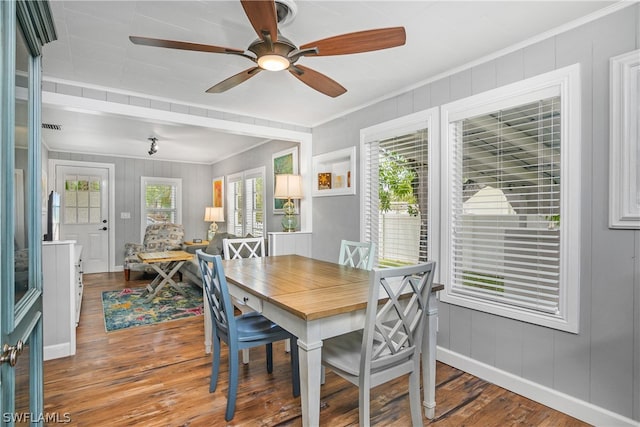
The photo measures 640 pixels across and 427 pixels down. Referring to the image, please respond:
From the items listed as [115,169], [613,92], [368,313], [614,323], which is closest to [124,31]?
[368,313]

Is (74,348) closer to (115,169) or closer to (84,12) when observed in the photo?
(84,12)

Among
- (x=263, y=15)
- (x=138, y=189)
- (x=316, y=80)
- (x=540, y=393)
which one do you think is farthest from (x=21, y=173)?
(x=138, y=189)

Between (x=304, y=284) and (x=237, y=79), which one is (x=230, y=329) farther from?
(x=237, y=79)

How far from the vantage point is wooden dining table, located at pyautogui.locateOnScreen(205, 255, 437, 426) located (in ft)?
5.01

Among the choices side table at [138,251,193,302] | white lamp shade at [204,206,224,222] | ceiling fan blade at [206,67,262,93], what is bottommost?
side table at [138,251,193,302]

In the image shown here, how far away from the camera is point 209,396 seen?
2.22 m

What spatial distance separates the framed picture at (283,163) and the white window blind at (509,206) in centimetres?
242

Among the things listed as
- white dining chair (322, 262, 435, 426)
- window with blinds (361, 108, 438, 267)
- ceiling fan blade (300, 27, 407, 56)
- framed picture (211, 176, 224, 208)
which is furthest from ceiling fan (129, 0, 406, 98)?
framed picture (211, 176, 224, 208)

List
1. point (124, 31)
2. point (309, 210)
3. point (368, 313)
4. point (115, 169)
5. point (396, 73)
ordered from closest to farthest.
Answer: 1. point (368, 313)
2. point (124, 31)
3. point (396, 73)
4. point (309, 210)
5. point (115, 169)

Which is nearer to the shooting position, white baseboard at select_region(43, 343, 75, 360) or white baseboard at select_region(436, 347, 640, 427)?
white baseboard at select_region(436, 347, 640, 427)

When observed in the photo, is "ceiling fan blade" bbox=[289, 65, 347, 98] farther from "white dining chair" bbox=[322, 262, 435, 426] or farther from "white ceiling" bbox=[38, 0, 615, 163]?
"white dining chair" bbox=[322, 262, 435, 426]

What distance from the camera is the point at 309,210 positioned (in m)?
4.40

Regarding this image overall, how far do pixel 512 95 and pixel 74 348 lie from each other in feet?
13.3

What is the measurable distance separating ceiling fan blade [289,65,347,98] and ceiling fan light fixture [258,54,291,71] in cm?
8
